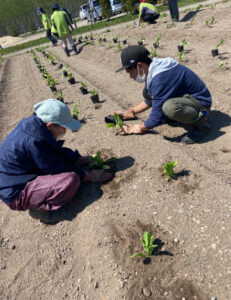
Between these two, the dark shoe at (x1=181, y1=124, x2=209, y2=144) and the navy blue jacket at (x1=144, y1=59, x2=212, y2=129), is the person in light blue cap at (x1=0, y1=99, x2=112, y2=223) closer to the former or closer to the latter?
the navy blue jacket at (x1=144, y1=59, x2=212, y2=129)

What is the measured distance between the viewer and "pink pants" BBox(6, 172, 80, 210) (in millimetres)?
2506

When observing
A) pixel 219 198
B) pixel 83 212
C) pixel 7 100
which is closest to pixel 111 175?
pixel 83 212

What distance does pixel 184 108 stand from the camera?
117 inches

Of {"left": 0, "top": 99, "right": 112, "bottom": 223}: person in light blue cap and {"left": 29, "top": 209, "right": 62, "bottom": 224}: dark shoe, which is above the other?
{"left": 0, "top": 99, "right": 112, "bottom": 223}: person in light blue cap

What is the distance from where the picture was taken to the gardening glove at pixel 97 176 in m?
2.93

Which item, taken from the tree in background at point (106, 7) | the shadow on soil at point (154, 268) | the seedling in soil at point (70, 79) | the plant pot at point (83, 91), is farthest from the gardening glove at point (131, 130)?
the tree in background at point (106, 7)

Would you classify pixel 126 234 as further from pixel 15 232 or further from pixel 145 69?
pixel 145 69

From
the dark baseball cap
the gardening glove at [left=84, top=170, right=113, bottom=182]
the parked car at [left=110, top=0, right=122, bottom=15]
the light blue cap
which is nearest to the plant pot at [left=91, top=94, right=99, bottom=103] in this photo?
the dark baseball cap

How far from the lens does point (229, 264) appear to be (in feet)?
6.22

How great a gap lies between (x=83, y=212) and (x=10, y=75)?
1014 cm

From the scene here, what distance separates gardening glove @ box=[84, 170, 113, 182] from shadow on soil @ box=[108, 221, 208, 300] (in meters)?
0.77

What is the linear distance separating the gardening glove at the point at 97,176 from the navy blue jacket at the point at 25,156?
0.40m

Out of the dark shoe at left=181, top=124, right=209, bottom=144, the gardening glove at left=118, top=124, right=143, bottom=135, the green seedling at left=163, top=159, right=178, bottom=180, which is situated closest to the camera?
the green seedling at left=163, top=159, right=178, bottom=180

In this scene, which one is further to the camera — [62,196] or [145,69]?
[145,69]
